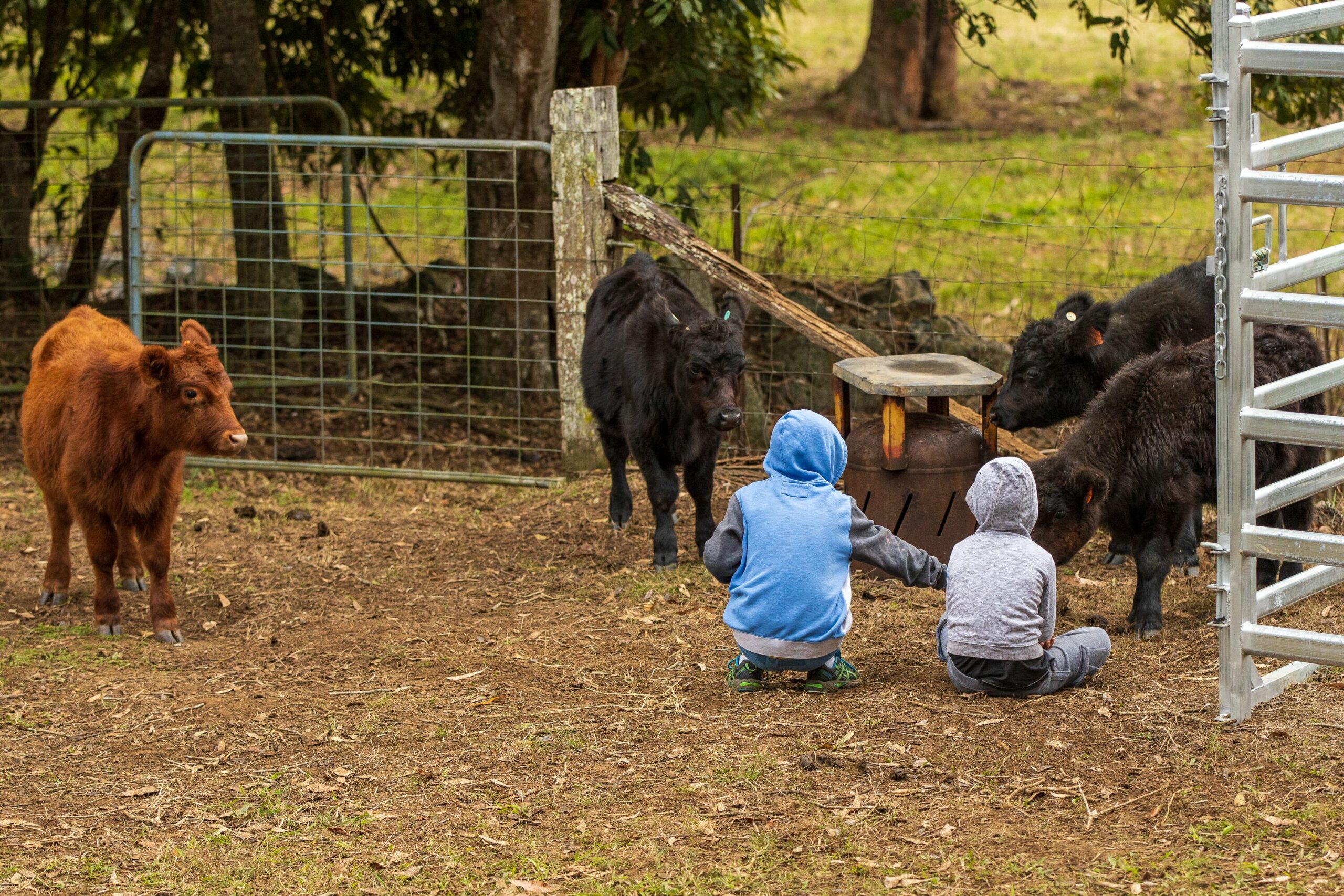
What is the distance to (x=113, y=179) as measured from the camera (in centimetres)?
1269

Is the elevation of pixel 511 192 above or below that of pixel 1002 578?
above

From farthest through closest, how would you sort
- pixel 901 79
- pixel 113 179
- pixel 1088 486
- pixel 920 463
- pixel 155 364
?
pixel 901 79 → pixel 113 179 → pixel 920 463 → pixel 155 364 → pixel 1088 486

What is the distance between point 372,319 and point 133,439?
5.94 meters

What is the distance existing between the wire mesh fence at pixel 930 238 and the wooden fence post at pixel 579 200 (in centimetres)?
65

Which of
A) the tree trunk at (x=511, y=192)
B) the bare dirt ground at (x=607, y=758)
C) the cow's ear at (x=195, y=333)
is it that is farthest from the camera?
the tree trunk at (x=511, y=192)

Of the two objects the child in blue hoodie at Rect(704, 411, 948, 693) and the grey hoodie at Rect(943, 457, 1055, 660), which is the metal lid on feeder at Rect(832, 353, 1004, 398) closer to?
the child in blue hoodie at Rect(704, 411, 948, 693)

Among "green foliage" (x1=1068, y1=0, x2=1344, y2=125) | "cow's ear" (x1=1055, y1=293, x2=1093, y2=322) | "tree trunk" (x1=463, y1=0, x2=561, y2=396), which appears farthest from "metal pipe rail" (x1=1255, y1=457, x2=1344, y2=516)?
"tree trunk" (x1=463, y1=0, x2=561, y2=396)

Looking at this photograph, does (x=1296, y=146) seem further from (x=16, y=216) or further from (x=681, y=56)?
(x=16, y=216)

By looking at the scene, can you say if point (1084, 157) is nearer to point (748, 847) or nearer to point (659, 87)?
point (659, 87)

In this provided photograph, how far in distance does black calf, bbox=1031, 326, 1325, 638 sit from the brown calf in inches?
154

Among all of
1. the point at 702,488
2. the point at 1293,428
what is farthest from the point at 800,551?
the point at 702,488

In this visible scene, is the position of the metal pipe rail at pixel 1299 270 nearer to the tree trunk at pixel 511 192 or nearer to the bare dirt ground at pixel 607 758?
the bare dirt ground at pixel 607 758

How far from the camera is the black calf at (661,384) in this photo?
24.0 feet

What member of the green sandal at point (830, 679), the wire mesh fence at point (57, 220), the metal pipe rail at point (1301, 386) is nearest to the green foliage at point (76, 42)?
the wire mesh fence at point (57, 220)
